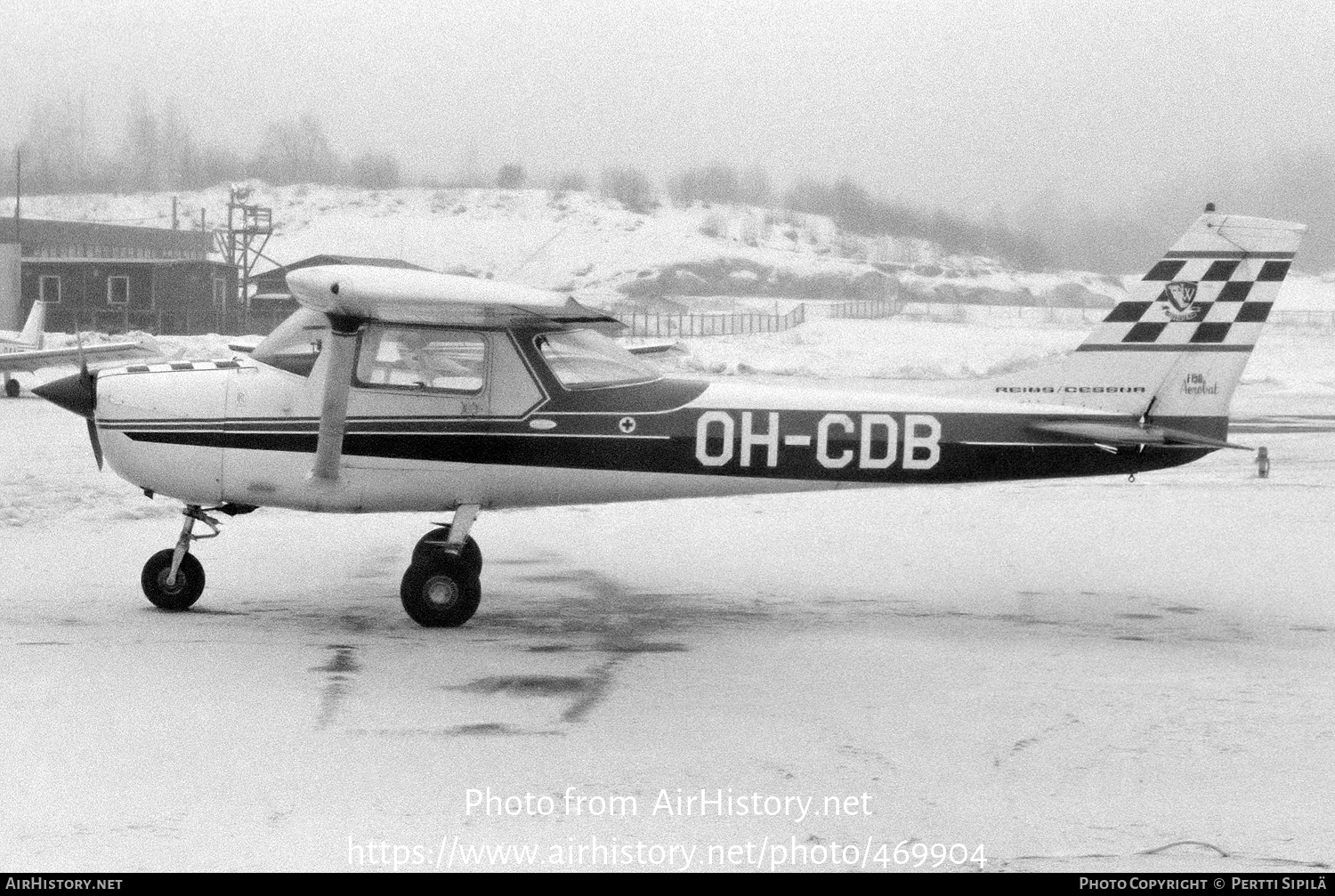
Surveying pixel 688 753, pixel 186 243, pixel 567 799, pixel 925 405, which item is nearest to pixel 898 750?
pixel 688 753

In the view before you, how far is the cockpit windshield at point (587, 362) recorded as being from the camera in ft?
30.6

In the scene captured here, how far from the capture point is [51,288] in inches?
2420

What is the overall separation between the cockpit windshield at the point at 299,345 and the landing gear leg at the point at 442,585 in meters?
1.39

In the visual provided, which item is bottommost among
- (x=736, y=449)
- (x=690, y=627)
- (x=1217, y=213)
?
(x=690, y=627)

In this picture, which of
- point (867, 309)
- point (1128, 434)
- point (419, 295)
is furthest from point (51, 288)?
point (1128, 434)

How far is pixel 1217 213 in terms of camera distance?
972 cm

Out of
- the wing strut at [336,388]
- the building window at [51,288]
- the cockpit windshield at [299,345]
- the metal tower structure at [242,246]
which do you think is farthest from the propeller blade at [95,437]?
the building window at [51,288]

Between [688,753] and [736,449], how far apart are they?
3442 millimetres

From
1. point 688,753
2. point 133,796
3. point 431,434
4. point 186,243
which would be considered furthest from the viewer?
point 186,243

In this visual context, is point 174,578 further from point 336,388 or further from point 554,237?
point 554,237

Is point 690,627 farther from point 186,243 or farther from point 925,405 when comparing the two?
point 186,243

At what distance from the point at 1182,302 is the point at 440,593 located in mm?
5045

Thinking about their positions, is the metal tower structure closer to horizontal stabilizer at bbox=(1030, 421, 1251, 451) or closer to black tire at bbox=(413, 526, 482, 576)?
black tire at bbox=(413, 526, 482, 576)

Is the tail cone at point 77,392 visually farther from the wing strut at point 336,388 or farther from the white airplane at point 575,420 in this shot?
→ the wing strut at point 336,388
